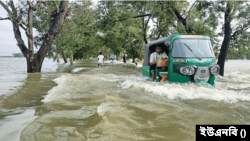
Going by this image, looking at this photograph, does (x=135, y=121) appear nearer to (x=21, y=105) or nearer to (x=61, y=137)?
(x=61, y=137)

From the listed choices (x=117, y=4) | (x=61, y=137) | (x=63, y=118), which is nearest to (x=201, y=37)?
(x=63, y=118)

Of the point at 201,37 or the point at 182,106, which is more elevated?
the point at 201,37

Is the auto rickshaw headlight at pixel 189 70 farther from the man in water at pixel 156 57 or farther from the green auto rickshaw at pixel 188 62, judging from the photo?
the man in water at pixel 156 57

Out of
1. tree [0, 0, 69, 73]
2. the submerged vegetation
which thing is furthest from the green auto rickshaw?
tree [0, 0, 69, 73]

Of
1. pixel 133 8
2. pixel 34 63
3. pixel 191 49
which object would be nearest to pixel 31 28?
pixel 34 63

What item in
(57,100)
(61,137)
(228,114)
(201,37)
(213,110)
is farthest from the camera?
(201,37)

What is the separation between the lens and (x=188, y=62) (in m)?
9.12

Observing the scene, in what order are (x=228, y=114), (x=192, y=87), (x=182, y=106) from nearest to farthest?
1. (x=228, y=114)
2. (x=182, y=106)
3. (x=192, y=87)

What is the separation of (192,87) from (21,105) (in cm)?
583

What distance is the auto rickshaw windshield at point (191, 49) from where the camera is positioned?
9492 mm

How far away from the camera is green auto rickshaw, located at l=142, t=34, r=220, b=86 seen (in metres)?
9.09

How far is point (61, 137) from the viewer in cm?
366

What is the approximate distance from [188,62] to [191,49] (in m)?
0.76

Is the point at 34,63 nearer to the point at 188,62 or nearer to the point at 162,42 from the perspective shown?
the point at 162,42
